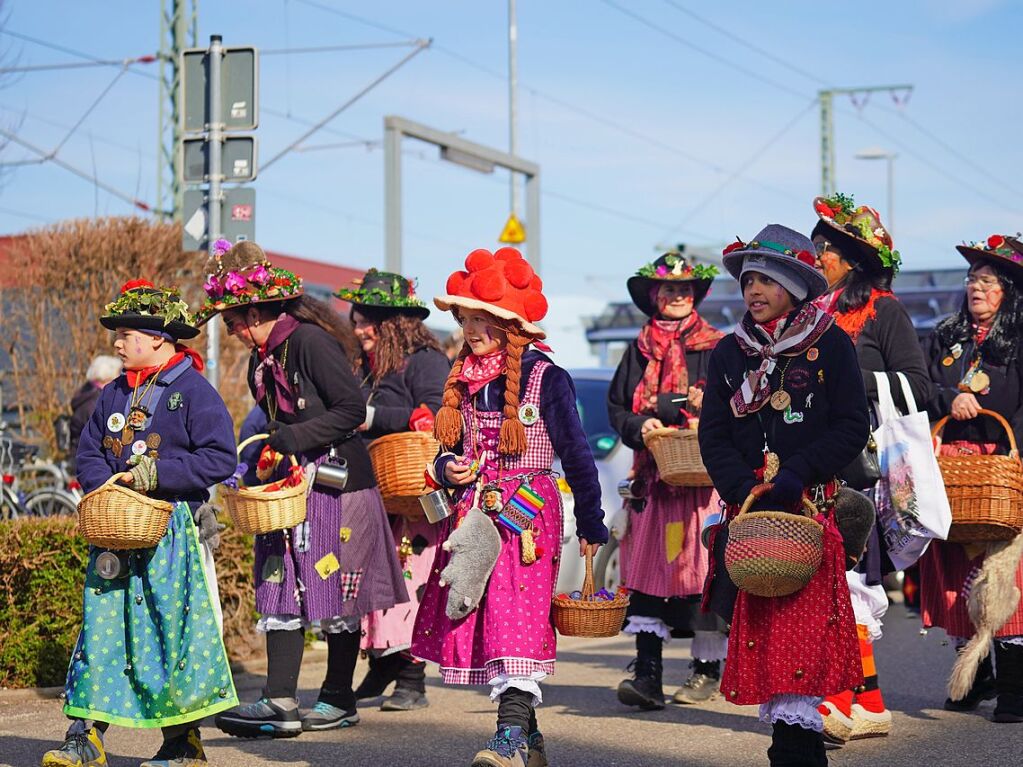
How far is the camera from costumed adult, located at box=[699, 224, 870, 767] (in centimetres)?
530

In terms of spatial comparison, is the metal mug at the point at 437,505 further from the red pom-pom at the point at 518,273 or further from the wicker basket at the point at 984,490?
the wicker basket at the point at 984,490

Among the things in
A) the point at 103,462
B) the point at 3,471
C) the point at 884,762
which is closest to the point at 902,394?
the point at 884,762

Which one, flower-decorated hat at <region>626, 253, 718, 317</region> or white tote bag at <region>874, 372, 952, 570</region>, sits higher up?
flower-decorated hat at <region>626, 253, 718, 317</region>

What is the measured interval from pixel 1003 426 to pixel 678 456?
1.52 m

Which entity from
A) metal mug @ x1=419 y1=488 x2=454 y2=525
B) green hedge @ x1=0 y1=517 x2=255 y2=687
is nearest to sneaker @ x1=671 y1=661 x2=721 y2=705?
metal mug @ x1=419 y1=488 x2=454 y2=525

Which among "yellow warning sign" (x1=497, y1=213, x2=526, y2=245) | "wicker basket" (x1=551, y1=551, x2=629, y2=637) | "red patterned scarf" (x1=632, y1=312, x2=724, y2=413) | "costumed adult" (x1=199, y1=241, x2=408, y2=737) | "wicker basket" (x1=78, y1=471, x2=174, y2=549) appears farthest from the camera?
"yellow warning sign" (x1=497, y1=213, x2=526, y2=245)

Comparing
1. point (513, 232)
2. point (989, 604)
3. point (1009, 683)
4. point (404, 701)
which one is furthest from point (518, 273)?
point (513, 232)

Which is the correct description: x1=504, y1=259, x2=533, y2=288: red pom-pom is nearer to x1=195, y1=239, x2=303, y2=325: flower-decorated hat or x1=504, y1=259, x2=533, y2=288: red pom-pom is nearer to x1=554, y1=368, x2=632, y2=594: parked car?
x1=195, y1=239, x2=303, y2=325: flower-decorated hat

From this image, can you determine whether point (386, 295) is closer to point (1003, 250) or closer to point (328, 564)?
point (328, 564)

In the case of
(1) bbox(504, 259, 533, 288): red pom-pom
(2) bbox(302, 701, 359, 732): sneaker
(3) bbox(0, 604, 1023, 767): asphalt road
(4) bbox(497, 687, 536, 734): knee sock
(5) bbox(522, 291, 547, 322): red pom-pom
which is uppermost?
(1) bbox(504, 259, 533, 288): red pom-pom

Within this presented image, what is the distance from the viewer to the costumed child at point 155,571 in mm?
5844

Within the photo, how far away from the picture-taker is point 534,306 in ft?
20.0

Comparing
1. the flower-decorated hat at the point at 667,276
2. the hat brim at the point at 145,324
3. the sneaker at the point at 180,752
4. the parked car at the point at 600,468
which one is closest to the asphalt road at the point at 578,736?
the sneaker at the point at 180,752

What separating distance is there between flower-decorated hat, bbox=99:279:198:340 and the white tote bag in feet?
9.42
